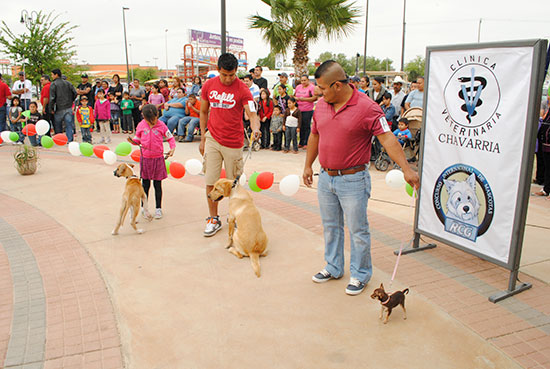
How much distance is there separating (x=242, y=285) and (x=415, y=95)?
7843mm

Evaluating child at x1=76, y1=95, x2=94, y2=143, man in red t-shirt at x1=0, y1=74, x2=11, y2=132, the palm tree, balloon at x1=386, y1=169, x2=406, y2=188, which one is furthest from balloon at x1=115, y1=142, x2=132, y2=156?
the palm tree

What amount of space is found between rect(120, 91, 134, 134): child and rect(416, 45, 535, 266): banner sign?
496 inches

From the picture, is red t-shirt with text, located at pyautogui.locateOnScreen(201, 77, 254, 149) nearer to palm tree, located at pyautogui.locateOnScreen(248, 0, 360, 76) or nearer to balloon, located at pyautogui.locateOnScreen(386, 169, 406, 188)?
balloon, located at pyautogui.locateOnScreen(386, 169, 406, 188)

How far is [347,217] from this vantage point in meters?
3.80

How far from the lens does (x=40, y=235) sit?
18.0 feet

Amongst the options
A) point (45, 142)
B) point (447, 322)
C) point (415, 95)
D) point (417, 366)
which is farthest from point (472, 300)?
point (45, 142)

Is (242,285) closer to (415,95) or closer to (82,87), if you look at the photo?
(415,95)

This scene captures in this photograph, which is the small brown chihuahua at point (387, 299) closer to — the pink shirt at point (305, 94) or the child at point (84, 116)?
the pink shirt at point (305, 94)

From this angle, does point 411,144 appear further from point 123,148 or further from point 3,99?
point 3,99

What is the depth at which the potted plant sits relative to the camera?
28.4 ft

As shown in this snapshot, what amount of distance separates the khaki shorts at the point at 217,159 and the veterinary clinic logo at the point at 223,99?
0.41 metres

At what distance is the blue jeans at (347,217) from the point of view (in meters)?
3.70

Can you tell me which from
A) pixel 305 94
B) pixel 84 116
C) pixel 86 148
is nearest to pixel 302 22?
pixel 305 94

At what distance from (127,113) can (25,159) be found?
6.95 metres
